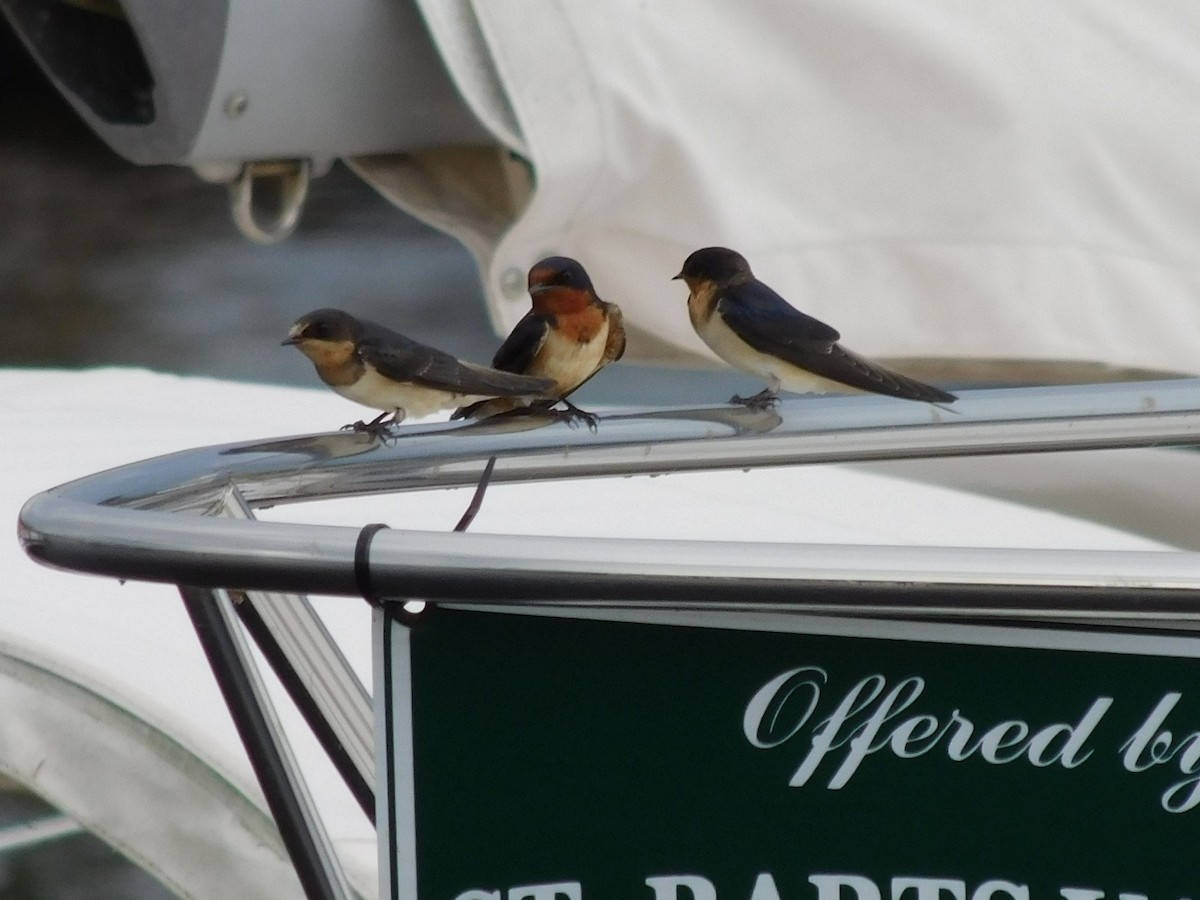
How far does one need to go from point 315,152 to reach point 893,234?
671 mm

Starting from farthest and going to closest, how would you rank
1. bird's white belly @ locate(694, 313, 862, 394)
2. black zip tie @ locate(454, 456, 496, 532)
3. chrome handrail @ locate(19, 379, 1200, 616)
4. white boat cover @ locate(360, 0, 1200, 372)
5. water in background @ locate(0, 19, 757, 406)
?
1. water in background @ locate(0, 19, 757, 406)
2. white boat cover @ locate(360, 0, 1200, 372)
3. bird's white belly @ locate(694, 313, 862, 394)
4. black zip tie @ locate(454, 456, 496, 532)
5. chrome handrail @ locate(19, 379, 1200, 616)

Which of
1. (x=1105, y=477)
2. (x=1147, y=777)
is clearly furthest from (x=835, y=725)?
(x=1105, y=477)

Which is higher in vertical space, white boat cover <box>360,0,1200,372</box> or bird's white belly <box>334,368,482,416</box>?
white boat cover <box>360,0,1200,372</box>

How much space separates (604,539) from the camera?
1011 mm

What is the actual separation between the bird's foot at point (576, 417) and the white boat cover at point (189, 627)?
1.36ft

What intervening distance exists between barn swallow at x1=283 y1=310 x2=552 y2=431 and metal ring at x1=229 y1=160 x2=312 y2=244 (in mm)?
826

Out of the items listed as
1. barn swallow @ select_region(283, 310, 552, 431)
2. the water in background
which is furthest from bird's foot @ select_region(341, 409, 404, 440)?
the water in background

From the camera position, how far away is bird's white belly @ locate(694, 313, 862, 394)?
1.40 m

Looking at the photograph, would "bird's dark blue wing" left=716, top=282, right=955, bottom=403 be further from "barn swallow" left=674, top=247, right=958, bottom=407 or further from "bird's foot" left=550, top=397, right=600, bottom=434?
"bird's foot" left=550, top=397, right=600, bottom=434

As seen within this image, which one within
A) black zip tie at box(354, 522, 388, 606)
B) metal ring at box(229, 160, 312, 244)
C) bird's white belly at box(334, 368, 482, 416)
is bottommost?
black zip tie at box(354, 522, 388, 606)

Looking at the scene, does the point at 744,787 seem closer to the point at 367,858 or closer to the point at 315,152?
the point at 367,858

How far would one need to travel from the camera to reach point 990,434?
1.31 m

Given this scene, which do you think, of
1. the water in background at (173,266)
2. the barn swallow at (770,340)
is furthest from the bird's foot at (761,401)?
the water in background at (173,266)

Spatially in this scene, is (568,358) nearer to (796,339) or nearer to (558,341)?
(558,341)
